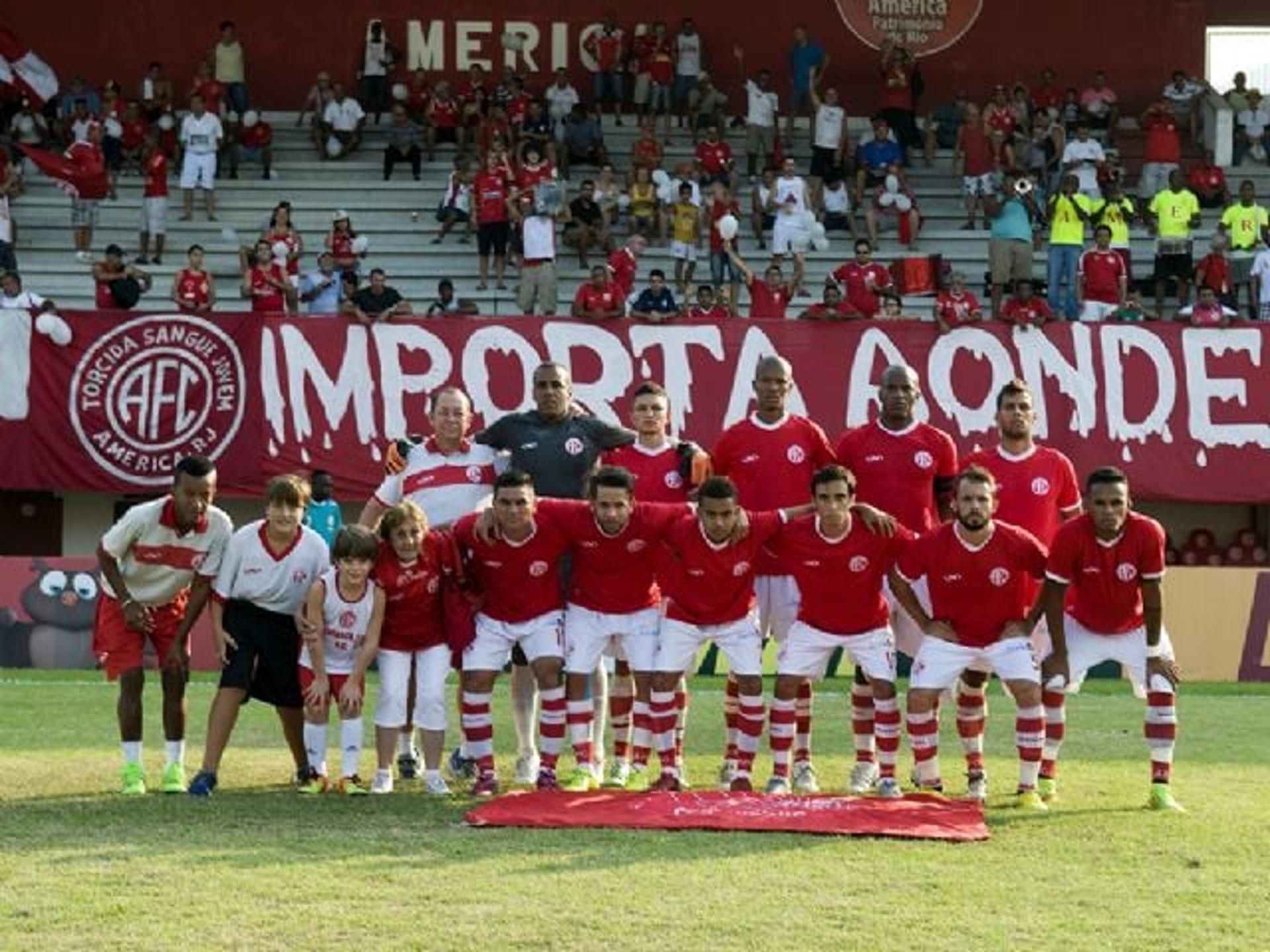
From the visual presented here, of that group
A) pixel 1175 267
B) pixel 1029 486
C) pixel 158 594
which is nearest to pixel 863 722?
pixel 1029 486

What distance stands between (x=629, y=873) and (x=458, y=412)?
406 centimetres

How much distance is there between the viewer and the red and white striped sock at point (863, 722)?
44.2ft

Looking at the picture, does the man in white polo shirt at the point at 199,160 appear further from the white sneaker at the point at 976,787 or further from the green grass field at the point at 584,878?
the white sneaker at the point at 976,787

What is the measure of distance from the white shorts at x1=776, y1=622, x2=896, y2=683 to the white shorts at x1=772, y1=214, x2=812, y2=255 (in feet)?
55.5

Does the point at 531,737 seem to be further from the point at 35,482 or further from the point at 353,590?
the point at 35,482

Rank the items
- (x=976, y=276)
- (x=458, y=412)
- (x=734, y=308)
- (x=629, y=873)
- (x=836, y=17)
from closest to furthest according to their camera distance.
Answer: (x=629, y=873) < (x=458, y=412) < (x=734, y=308) < (x=976, y=276) < (x=836, y=17)

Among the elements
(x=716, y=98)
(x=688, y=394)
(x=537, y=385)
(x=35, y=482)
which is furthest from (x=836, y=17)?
(x=537, y=385)

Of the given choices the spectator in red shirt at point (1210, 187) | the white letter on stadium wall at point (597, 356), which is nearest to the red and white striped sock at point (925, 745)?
the white letter on stadium wall at point (597, 356)

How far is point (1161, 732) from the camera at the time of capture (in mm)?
12844

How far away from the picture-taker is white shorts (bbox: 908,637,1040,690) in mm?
12891

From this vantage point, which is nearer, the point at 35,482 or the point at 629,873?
the point at 629,873

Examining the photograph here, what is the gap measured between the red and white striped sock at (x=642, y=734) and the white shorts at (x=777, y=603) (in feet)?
2.60

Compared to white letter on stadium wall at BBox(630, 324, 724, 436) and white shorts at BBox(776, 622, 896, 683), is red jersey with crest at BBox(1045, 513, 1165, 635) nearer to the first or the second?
white shorts at BBox(776, 622, 896, 683)

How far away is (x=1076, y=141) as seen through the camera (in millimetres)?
30875
